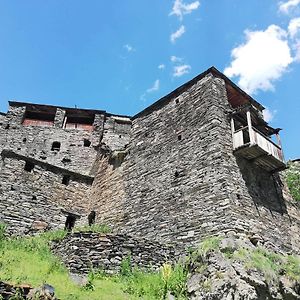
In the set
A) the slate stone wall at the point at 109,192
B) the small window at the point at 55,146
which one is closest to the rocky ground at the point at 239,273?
the slate stone wall at the point at 109,192

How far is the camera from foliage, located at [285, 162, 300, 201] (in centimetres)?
1892

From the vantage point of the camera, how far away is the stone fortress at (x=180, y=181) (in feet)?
40.1

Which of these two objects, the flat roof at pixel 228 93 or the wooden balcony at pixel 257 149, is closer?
the wooden balcony at pixel 257 149

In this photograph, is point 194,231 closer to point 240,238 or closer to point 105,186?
point 240,238

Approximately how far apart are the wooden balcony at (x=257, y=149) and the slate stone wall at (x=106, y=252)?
14.4 ft

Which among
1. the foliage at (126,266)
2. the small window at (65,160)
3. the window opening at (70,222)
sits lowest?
the foliage at (126,266)

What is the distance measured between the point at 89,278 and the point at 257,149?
7092mm

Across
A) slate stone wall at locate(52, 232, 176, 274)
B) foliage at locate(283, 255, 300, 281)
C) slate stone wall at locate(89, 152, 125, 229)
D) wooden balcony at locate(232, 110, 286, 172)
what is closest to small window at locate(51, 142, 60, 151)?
slate stone wall at locate(89, 152, 125, 229)

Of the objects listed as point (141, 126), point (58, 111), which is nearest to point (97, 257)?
point (141, 126)

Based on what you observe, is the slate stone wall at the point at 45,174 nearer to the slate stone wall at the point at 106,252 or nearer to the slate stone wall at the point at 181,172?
the slate stone wall at the point at 181,172

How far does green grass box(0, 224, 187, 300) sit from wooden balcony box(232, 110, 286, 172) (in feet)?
15.5

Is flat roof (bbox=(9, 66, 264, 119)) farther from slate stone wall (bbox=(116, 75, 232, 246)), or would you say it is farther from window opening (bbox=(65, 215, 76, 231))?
window opening (bbox=(65, 215, 76, 231))

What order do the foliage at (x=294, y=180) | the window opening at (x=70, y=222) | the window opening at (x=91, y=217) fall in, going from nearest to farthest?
the window opening at (x=70, y=222) < the window opening at (x=91, y=217) < the foliage at (x=294, y=180)

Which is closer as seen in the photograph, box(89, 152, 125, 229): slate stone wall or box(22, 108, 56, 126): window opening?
box(89, 152, 125, 229): slate stone wall
